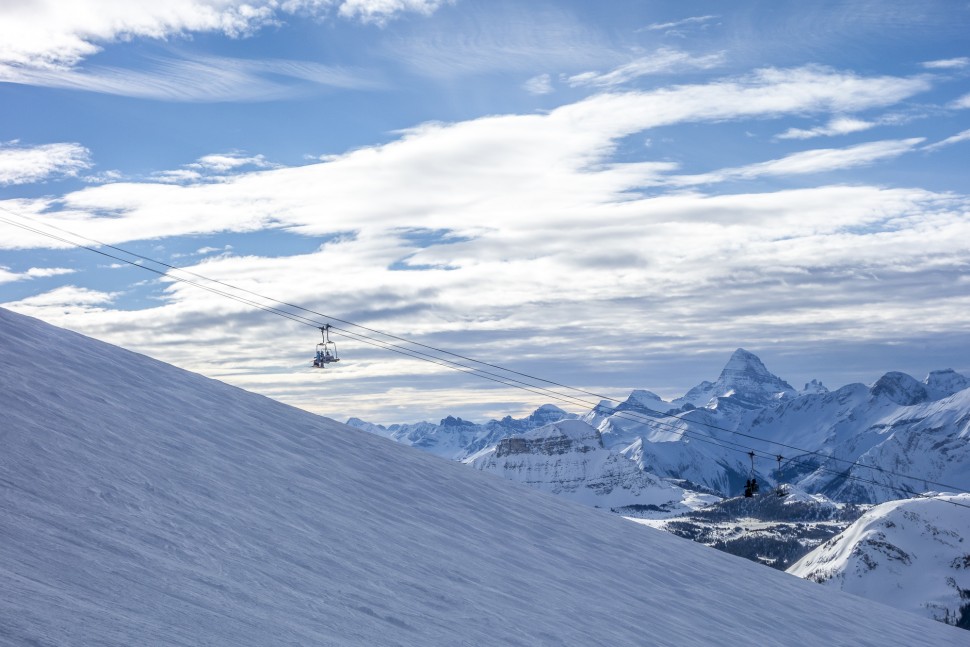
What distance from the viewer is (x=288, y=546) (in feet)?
37.4

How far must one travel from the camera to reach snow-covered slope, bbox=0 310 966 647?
8477 millimetres

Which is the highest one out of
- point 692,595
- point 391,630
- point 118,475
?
point 118,475

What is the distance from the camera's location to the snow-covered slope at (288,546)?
8477 mm

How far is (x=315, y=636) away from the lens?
871 centimetres

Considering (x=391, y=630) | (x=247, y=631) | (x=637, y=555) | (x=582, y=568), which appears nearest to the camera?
(x=247, y=631)

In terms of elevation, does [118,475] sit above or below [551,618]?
above

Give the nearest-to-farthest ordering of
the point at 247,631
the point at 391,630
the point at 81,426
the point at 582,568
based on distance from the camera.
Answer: the point at 247,631
the point at 391,630
the point at 81,426
the point at 582,568

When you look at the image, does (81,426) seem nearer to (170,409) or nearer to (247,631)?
(170,409)

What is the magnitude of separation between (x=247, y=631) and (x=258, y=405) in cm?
1237

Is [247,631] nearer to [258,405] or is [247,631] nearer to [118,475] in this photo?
[118,475]

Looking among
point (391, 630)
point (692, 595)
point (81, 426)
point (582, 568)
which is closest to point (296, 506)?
point (81, 426)

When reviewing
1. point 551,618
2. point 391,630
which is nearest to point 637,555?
point 551,618

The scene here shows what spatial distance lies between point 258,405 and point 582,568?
809 cm

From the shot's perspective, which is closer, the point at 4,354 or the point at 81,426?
the point at 81,426
